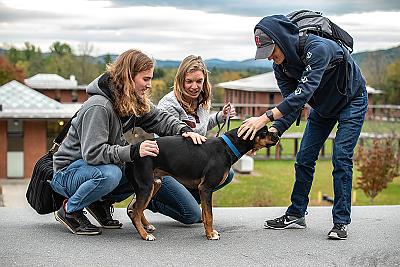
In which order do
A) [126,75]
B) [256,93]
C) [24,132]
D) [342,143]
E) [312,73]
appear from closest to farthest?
1. [312,73]
2. [126,75]
3. [342,143]
4. [24,132]
5. [256,93]

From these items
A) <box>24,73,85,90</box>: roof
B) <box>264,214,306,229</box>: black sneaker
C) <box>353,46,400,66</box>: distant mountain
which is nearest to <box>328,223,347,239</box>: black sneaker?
<box>264,214,306,229</box>: black sneaker

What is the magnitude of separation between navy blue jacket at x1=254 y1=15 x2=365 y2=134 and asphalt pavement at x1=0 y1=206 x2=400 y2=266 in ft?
2.88

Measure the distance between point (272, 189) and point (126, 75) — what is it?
21.3 m

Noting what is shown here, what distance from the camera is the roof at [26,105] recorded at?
24953mm

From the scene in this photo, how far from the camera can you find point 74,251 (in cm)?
473

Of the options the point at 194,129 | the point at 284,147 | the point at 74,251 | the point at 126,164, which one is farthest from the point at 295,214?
the point at 284,147

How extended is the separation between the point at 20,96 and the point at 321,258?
23.6 m

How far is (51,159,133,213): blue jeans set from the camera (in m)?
4.84

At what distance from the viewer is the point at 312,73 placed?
15.5ft

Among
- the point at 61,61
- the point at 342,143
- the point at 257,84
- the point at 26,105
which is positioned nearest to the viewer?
the point at 342,143

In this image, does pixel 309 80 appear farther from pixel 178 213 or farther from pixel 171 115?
pixel 178 213

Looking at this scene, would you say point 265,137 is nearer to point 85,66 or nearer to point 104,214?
point 104,214

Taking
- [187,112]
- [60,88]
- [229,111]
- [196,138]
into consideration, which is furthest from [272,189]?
[196,138]

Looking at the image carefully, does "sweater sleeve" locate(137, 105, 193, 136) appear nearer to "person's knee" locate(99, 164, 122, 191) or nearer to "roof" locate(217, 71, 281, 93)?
"person's knee" locate(99, 164, 122, 191)
